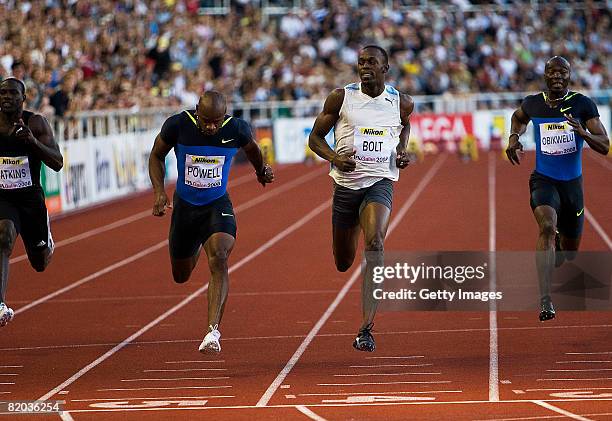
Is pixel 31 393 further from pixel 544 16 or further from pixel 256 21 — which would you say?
pixel 544 16

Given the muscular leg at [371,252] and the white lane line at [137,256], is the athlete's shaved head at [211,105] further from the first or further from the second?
the white lane line at [137,256]

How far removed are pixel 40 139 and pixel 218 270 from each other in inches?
64.7

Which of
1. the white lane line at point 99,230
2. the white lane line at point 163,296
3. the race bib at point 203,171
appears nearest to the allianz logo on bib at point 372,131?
the race bib at point 203,171

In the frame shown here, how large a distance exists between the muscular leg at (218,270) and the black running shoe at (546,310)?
2.31m

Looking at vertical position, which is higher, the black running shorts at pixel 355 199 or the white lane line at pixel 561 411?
the black running shorts at pixel 355 199

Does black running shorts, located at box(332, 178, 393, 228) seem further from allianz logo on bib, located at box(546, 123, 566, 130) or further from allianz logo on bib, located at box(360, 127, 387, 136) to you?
allianz logo on bib, located at box(546, 123, 566, 130)

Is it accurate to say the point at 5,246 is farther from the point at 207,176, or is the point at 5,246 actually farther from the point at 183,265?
the point at 207,176

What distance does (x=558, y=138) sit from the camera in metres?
10.7

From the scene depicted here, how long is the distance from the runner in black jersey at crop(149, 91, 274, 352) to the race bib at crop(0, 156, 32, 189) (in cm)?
96

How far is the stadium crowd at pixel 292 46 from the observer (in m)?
25.5

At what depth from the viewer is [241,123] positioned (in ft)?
31.6

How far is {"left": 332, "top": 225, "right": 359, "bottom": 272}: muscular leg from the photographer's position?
10180 mm

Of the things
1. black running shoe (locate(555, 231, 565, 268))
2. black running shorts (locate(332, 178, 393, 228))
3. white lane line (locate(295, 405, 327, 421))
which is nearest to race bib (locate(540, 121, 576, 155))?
black running shoe (locate(555, 231, 565, 268))

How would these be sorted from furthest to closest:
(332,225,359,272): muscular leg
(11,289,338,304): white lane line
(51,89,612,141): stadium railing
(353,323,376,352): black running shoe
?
(51,89,612,141): stadium railing < (11,289,338,304): white lane line < (332,225,359,272): muscular leg < (353,323,376,352): black running shoe
